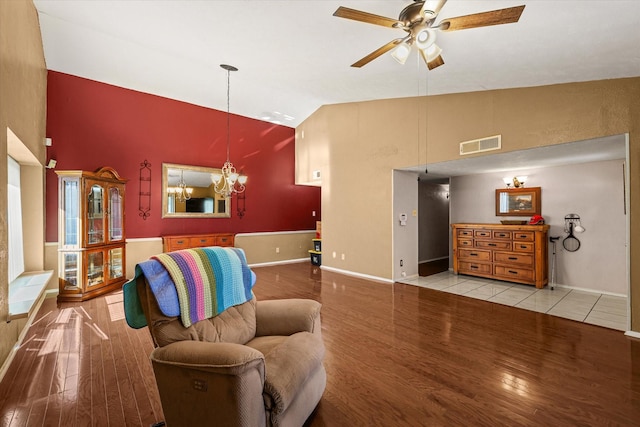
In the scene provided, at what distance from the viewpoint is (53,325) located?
3529 millimetres

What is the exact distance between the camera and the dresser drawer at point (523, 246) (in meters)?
5.04

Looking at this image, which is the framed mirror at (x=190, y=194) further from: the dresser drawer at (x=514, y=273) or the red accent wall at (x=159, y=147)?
the dresser drawer at (x=514, y=273)

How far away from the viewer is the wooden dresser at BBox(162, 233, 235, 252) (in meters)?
5.88

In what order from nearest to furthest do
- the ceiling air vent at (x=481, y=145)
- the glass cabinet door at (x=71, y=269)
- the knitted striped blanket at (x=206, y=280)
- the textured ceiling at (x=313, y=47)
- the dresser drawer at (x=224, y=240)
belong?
the knitted striped blanket at (x=206, y=280), the textured ceiling at (x=313, y=47), the ceiling air vent at (x=481, y=145), the glass cabinet door at (x=71, y=269), the dresser drawer at (x=224, y=240)

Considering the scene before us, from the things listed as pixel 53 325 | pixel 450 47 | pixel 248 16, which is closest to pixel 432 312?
pixel 450 47

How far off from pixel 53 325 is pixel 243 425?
354cm

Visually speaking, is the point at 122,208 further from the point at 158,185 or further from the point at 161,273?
the point at 161,273

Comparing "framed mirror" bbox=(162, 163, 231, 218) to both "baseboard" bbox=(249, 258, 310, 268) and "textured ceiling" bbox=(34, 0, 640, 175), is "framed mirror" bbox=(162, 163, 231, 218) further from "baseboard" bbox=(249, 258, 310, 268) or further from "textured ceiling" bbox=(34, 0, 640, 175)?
"textured ceiling" bbox=(34, 0, 640, 175)

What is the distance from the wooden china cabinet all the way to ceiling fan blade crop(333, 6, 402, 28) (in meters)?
4.47

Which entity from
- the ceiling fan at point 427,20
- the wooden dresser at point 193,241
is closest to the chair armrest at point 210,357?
the ceiling fan at point 427,20

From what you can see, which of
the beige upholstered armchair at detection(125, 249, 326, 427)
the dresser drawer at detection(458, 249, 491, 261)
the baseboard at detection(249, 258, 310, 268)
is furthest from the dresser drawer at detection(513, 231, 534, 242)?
the baseboard at detection(249, 258, 310, 268)

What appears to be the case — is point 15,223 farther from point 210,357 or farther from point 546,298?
point 546,298

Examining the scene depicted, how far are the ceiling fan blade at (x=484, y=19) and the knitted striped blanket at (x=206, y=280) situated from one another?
2323mm

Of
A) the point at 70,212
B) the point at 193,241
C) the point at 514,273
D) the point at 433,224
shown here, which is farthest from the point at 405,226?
the point at 70,212
